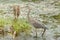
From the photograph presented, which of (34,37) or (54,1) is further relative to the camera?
(54,1)

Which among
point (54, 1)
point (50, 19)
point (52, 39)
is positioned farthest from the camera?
point (54, 1)

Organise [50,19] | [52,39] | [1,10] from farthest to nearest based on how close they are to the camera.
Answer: [1,10], [50,19], [52,39]

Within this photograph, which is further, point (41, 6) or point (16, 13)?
point (41, 6)

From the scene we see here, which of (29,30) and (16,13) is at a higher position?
(16,13)

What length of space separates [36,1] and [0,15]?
246 centimetres

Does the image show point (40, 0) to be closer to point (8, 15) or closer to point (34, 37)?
point (8, 15)

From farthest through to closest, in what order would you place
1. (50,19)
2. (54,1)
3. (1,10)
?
(54,1)
(1,10)
(50,19)

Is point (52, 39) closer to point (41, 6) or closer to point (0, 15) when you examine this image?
point (0, 15)

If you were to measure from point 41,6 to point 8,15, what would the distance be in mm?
1690

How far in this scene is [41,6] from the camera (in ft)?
32.4

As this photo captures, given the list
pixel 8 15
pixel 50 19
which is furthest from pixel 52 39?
pixel 8 15

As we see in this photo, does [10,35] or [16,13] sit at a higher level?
[16,13]

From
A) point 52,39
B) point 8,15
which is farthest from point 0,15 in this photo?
point 52,39

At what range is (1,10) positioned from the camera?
934cm
